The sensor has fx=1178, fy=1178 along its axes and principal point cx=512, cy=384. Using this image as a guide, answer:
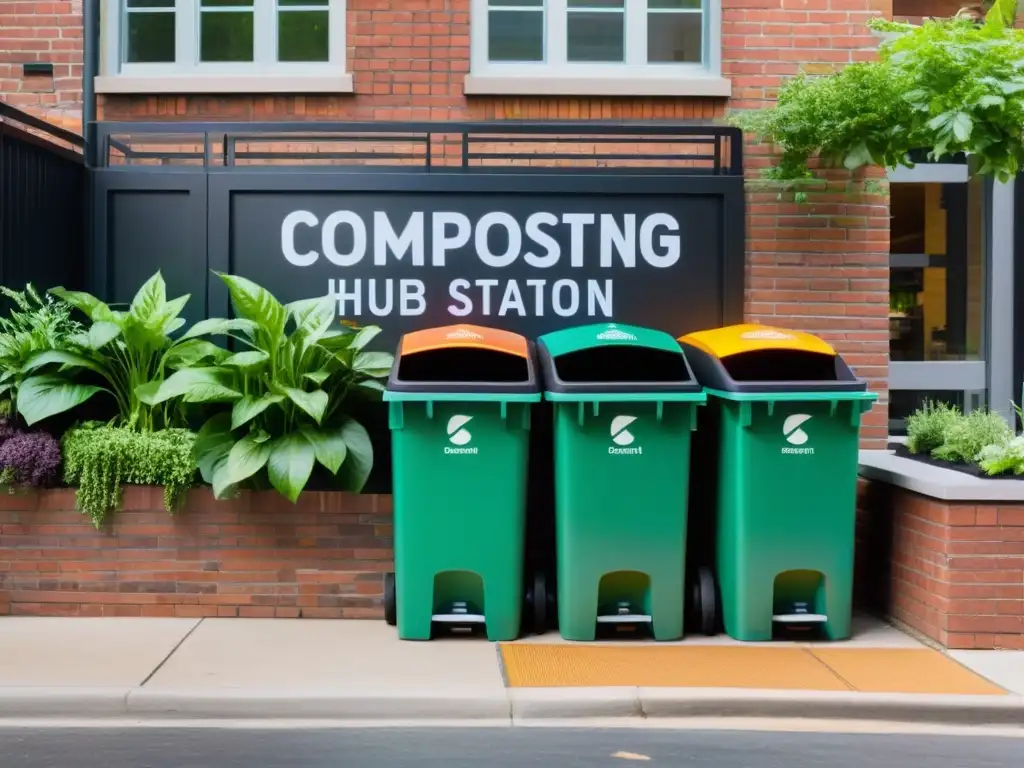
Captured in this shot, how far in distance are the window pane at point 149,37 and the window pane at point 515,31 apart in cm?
236

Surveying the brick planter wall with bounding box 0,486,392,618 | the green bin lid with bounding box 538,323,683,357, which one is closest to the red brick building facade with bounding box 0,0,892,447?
the green bin lid with bounding box 538,323,683,357

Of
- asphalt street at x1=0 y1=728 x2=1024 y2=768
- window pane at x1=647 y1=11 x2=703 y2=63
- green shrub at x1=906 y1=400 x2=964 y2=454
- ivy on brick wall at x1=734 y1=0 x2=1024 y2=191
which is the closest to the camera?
asphalt street at x1=0 y1=728 x2=1024 y2=768

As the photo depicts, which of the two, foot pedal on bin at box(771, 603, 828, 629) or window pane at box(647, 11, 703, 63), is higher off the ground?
window pane at box(647, 11, 703, 63)

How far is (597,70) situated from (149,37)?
329 centimetres

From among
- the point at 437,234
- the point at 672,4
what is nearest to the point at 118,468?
the point at 437,234

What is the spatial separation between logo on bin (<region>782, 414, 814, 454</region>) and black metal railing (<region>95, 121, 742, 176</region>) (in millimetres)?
2370

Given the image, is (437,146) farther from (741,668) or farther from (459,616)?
(741,668)

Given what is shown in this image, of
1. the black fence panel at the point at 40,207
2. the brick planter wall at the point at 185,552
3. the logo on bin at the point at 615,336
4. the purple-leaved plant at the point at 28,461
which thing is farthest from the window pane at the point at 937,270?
the purple-leaved plant at the point at 28,461

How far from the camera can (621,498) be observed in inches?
245

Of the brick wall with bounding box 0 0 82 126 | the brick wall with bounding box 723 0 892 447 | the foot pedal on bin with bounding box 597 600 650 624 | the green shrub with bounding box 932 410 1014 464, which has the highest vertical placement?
the brick wall with bounding box 0 0 82 126

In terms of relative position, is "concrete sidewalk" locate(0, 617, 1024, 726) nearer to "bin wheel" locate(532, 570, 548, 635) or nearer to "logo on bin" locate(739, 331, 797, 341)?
"bin wheel" locate(532, 570, 548, 635)

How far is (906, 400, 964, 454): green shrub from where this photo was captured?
7184mm

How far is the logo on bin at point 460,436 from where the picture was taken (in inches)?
243

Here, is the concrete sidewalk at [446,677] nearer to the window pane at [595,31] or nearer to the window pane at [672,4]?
the window pane at [595,31]
